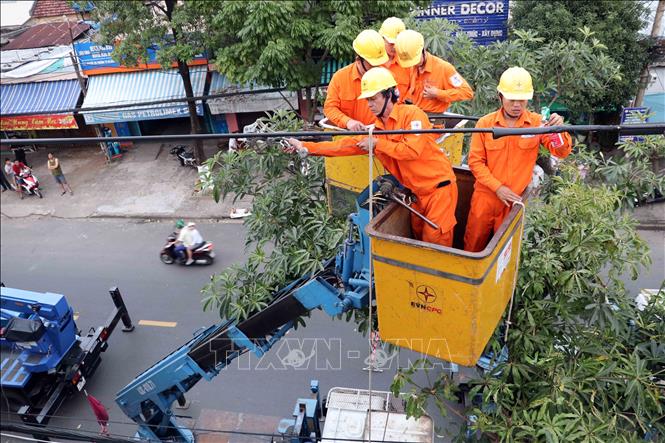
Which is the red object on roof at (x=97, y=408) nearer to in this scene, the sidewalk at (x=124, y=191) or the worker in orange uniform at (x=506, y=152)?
the worker in orange uniform at (x=506, y=152)

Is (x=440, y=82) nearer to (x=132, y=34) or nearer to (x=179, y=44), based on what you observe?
(x=179, y=44)

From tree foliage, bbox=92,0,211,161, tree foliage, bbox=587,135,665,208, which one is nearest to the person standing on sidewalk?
tree foliage, bbox=92,0,211,161

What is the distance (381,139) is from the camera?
12.1 ft

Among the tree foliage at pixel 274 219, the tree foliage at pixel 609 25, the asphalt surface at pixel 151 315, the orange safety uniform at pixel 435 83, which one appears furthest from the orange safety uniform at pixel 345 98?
Answer: the tree foliage at pixel 609 25

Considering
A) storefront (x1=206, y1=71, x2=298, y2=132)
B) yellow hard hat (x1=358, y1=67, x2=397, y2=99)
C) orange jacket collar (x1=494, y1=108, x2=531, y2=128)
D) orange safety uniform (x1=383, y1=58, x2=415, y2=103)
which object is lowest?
storefront (x1=206, y1=71, x2=298, y2=132)

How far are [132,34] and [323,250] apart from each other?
10.3 meters

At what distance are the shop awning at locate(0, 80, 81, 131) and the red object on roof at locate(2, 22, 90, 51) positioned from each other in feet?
3.78

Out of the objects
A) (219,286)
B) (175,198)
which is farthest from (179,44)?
(219,286)

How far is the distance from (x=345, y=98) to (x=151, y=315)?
6.76m

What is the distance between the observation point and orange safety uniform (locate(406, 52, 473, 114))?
4.92 m

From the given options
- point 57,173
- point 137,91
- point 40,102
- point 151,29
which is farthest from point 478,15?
point 40,102

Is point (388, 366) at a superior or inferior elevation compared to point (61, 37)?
inferior

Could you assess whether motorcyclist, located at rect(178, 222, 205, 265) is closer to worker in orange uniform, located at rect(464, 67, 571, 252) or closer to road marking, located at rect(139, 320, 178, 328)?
road marking, located at rect(139, 320, 178, 328)

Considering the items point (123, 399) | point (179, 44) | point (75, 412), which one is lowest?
point (75, 412)
